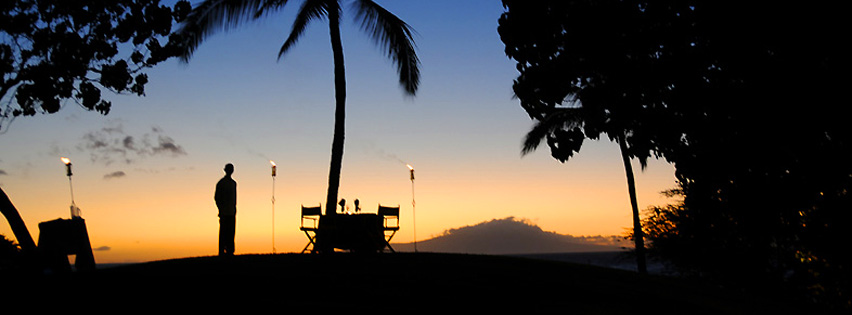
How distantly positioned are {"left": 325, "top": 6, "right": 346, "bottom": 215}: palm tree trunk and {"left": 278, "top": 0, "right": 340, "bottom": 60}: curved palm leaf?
150mm

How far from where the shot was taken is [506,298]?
7738 millimetres

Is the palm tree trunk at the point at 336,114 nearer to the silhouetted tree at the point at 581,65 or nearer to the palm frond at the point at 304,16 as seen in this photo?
the palm frond at the point at 304,16

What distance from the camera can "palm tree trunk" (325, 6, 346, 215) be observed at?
627 inches

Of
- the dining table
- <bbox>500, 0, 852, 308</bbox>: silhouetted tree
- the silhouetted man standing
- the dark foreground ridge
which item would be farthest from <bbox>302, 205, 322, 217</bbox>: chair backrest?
<bbox>500, 0, 852, 308</bbox>: silhouetted tree

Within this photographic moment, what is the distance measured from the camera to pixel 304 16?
1727cm

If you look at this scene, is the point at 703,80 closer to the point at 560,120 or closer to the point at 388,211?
the point at 388,211

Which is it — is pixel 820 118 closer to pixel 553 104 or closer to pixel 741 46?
pixel 741 46

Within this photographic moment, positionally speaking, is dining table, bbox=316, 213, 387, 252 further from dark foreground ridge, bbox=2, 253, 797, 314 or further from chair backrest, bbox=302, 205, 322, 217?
dark foreground ridge, bbox=2, 253, 797, 314

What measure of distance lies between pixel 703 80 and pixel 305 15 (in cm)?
1222

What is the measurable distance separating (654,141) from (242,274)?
16.8 feet

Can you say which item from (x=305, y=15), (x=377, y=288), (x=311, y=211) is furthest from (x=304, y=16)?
(x=377, y=288)

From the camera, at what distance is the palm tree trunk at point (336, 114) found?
1591cm

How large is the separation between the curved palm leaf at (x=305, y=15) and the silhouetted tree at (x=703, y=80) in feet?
35.9

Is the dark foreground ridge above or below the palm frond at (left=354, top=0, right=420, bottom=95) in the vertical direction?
below
